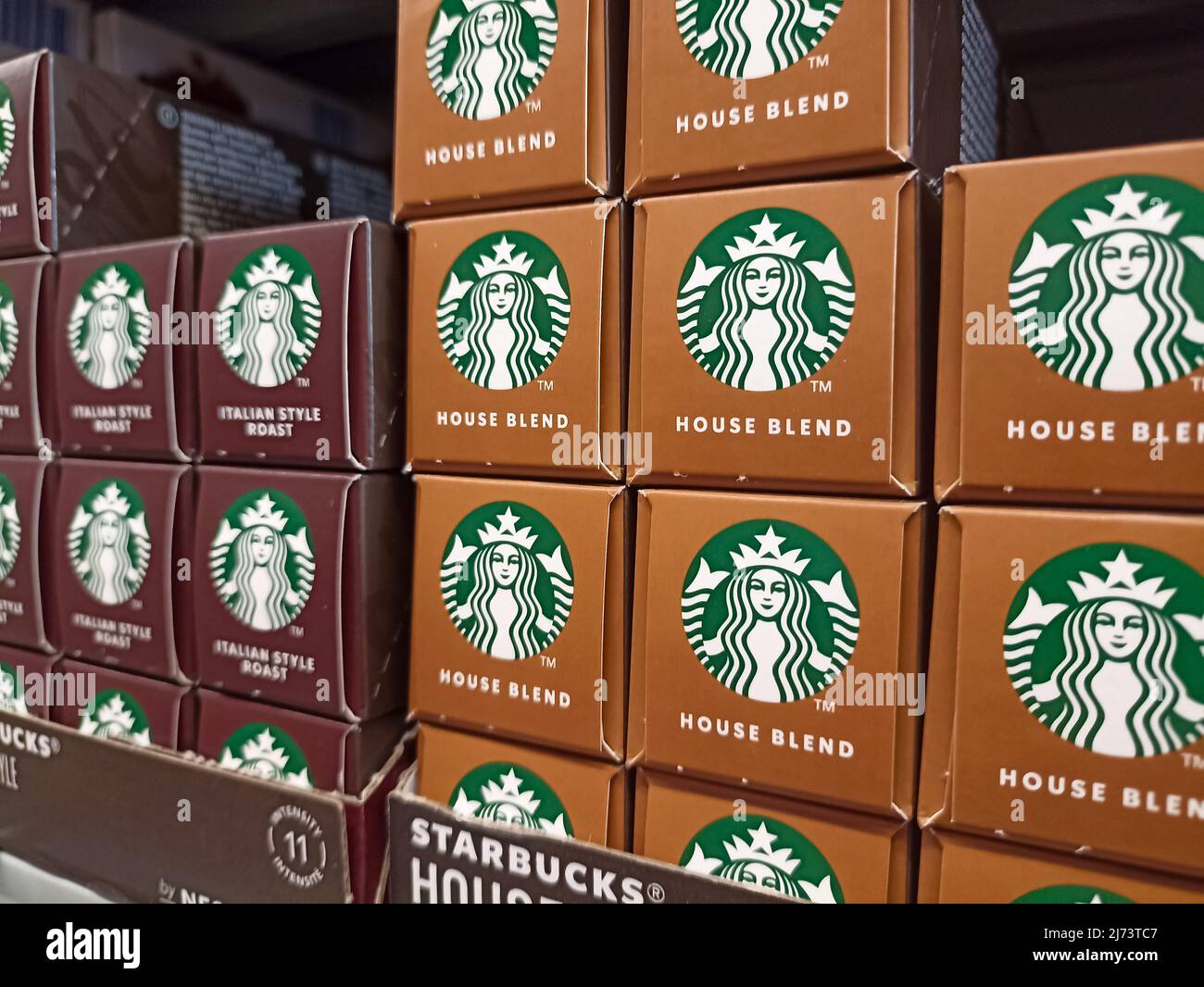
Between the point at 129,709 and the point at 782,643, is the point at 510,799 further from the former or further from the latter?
the point at 129,709

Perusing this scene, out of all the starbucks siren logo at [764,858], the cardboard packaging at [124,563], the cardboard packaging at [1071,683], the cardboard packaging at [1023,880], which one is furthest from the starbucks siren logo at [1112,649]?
the cardboard packaging at [124,563]

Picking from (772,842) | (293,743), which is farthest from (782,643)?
(293,743)

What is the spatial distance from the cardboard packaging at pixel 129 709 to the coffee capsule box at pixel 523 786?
1.15 ft

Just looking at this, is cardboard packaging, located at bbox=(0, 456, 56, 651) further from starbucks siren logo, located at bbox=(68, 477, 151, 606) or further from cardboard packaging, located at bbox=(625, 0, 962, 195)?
cardboard packaging, located at bbox=(625, 0, 962, 195)

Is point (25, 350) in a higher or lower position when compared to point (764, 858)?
higher

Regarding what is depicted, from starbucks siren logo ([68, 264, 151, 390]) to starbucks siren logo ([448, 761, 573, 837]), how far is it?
0.69 metres

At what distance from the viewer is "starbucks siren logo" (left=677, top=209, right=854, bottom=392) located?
33.1 inches

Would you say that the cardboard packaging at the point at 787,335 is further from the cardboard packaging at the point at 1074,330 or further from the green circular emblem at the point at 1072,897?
the green circular emblem at the point at 1072,897

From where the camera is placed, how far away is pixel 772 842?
900 mm

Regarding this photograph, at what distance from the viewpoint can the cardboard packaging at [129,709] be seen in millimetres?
1214

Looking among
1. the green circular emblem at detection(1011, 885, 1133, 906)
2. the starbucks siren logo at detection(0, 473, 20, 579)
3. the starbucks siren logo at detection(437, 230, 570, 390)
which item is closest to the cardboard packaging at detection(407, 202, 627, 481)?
the starbucks siren logo at detection(437, 230, 570, 390)

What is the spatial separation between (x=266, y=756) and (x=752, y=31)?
38.7 inches

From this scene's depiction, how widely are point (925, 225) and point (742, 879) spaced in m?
0.65

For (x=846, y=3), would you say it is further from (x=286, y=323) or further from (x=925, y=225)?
(x=286, y=323)
